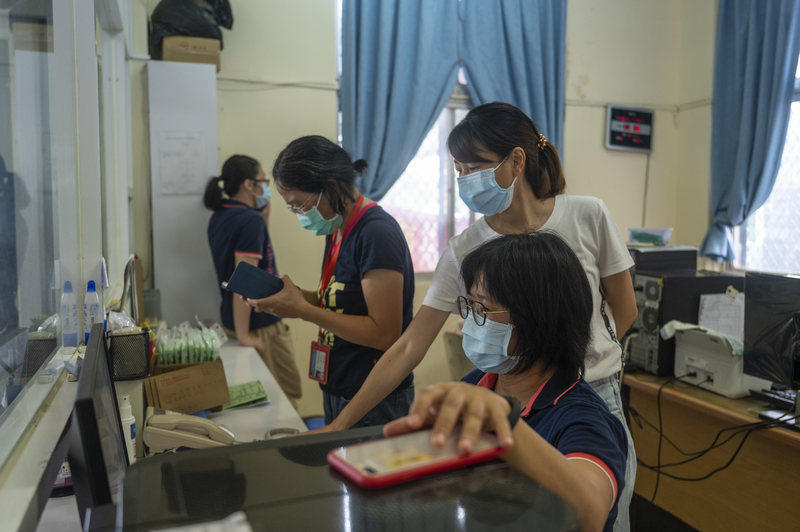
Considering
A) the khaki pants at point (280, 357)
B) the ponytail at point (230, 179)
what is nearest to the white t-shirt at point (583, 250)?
the khaki pants at point (280, 357)

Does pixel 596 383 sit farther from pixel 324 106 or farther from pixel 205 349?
pixel 324 106

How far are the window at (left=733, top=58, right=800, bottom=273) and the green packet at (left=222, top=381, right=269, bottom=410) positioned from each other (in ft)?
12.0

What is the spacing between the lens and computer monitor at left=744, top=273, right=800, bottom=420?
1.90m

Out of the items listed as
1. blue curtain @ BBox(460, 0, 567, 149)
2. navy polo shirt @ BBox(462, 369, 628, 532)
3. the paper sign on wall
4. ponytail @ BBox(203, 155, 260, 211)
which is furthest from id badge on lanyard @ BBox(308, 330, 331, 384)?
blue curtain @ BBox(460, 0, 567, 149)

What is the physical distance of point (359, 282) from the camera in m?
1.63

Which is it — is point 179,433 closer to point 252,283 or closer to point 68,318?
point 68,318

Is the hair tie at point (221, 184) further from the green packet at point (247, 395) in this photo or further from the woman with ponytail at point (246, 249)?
the green packet at point (247, 395)

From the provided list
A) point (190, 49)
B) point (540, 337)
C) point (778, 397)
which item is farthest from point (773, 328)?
point (190, 49)

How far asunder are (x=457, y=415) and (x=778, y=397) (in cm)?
206

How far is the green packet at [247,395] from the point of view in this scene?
6.21 feet

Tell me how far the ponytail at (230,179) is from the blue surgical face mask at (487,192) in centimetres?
163

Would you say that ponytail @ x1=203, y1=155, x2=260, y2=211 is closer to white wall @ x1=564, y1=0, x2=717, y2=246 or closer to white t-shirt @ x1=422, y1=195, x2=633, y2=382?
white t-shirt @ x1=422, y1=195, x2=633, y2=382

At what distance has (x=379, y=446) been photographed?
0.50 m

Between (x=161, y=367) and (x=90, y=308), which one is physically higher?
(x=90, y=308)
